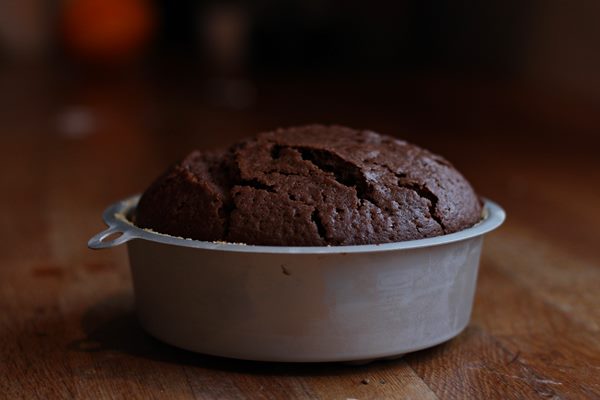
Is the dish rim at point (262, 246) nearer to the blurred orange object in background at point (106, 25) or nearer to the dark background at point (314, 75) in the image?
the dark background at point (314, 75)

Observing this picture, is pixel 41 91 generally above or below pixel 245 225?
below

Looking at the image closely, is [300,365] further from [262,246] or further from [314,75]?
[314,75]

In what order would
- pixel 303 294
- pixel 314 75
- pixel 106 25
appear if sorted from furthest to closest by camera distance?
pixel 314 75 < pixel 106 25 < pixel 303 294

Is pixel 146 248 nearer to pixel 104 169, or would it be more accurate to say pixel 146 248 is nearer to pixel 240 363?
pixel 240 363

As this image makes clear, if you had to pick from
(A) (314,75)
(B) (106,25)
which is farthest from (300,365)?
(A) (314,75)

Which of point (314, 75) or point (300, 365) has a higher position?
point (300, 365)

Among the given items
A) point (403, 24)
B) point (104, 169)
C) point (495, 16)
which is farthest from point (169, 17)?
point (104, 169)

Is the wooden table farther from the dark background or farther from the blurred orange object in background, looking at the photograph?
the blurred orange object in background
